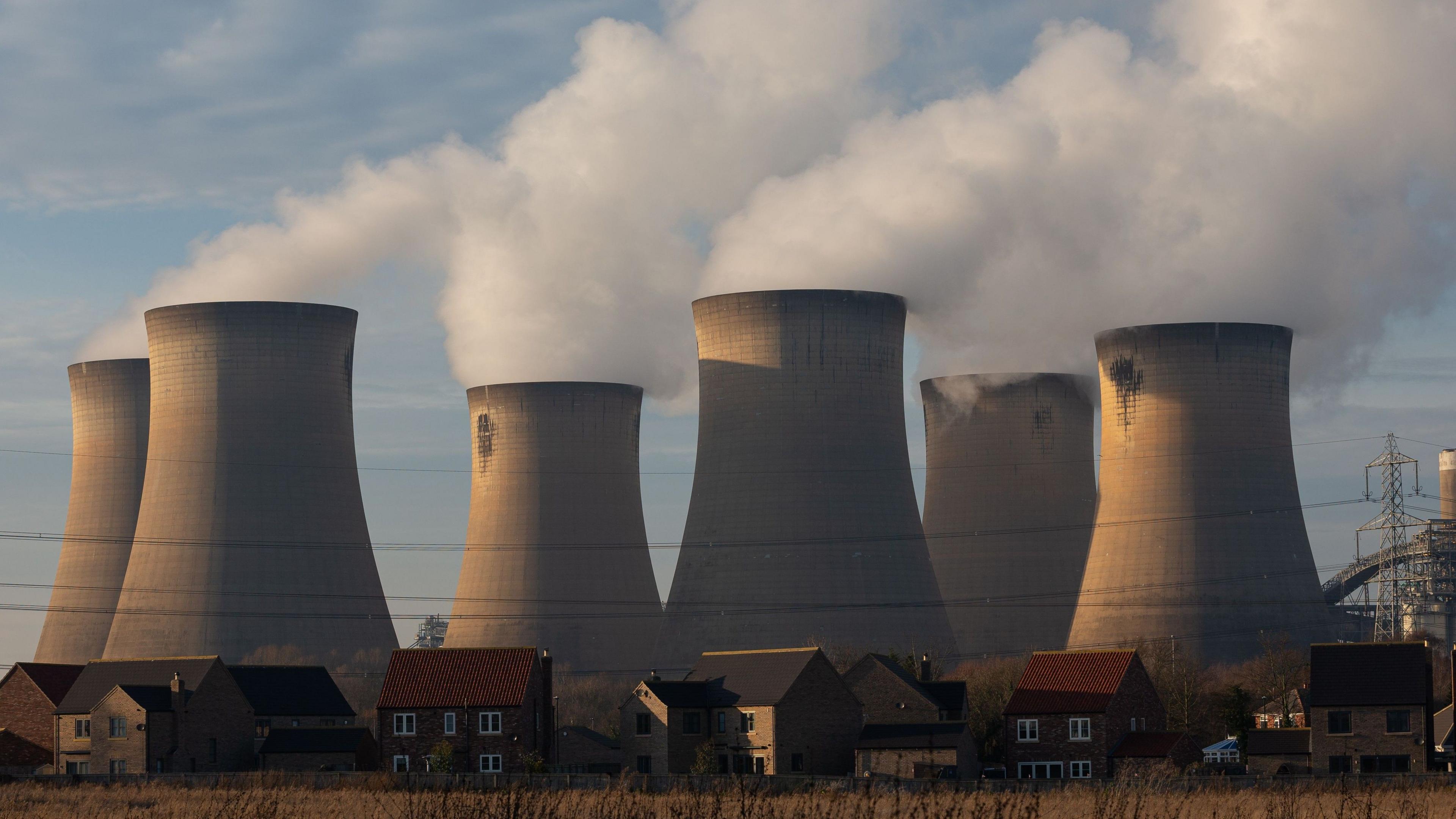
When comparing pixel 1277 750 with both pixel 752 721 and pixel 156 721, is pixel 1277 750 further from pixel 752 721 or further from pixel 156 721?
pixel 156 721

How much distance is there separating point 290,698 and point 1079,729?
1296cm

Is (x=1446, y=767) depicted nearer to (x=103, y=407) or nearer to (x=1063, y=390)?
(x=1063, y=390)

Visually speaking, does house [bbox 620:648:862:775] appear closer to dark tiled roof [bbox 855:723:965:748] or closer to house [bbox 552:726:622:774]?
dark tiled roof [bbox 855:723:965:748]

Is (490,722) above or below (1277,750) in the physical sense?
above

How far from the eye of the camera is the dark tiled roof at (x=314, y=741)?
2825 centimetres

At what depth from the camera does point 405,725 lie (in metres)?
26.1

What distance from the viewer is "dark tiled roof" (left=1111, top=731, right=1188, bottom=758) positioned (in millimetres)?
25312

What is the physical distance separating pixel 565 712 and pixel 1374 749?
1962 cm

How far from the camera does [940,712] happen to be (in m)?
27.9

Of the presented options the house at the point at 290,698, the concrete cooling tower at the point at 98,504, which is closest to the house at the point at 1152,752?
the house at the point at 290,698

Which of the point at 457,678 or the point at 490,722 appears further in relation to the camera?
the point at 457,678

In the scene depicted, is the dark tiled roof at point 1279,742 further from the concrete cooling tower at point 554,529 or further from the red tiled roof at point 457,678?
the concrete cooling tower at point 554,529

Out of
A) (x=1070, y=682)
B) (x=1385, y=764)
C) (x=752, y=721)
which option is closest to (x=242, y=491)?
(x=752, y=721)

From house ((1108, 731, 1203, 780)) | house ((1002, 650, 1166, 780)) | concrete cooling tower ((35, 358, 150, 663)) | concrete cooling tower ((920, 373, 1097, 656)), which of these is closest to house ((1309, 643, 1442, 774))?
house ((1108, 731, 1203, 780))
